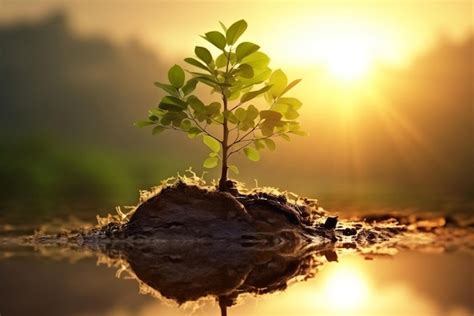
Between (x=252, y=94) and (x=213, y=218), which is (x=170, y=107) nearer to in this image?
(x=252, y=94)

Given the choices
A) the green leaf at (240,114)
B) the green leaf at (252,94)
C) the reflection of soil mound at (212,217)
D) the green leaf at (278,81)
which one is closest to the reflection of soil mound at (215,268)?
the reflection of soil mound at (212,217)

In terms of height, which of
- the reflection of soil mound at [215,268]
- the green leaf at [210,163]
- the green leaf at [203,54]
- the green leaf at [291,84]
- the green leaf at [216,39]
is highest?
the green leaf at [216,39]

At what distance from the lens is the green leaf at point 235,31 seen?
16.1 feet

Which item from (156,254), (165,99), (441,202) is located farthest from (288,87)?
(441,202)

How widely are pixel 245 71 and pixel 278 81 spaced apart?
12.1 inches

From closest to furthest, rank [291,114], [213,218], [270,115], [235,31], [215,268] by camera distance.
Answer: [215,268], [235,31], [213,218], [270,115], [291,114]

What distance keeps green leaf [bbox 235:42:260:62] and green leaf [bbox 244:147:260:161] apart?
2.29 ft

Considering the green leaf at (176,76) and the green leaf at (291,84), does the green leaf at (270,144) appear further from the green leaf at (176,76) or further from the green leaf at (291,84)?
the green leaf at (176,76)

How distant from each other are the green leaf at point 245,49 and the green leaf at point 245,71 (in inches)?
2.9

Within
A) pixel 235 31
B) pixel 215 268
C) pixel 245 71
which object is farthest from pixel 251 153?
pixel 215 268

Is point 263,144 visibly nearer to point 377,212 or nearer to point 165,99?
point 165,99

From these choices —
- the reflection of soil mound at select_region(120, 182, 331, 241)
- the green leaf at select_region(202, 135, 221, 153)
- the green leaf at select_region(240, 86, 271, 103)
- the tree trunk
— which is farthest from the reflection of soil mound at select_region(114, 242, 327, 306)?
the green leaf at select_region(240, 86, 271, 103)

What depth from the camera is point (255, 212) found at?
5215mm

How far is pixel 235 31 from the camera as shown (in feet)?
16.2
